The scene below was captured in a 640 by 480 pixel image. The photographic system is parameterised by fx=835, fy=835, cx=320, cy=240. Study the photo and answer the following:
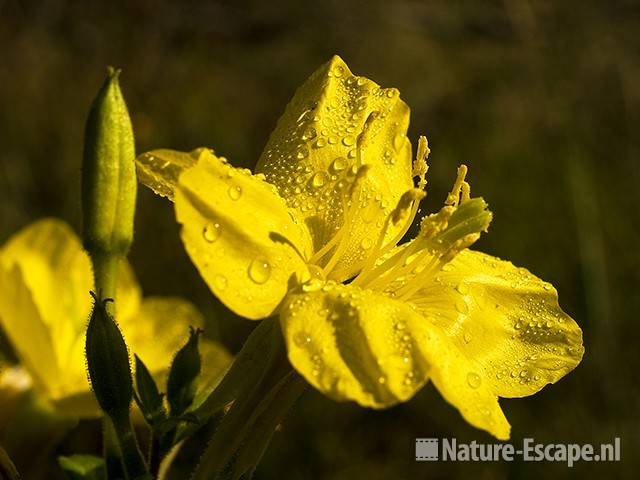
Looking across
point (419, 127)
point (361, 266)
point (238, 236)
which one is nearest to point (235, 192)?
point (238, 236)

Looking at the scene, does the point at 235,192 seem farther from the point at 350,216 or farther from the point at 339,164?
the point at 339,164

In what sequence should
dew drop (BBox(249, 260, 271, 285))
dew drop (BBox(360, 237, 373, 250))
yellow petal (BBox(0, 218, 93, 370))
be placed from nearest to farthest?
dew drop (BBox(249, 260, 271, 285)) → dew drop (BBox(360, 237, 373, 250)) → yellow petal (BBox(0, 218, 93, 370))

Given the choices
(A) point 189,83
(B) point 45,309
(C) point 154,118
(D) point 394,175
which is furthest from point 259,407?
(A) point 189,83

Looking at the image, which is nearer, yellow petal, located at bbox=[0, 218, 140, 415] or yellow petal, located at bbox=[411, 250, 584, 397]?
yellow petal, located at bbox=[411, 250, 584, 397]

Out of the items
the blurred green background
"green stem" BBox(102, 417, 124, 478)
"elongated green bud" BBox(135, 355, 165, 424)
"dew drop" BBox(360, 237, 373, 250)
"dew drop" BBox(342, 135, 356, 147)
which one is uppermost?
"dew drop" BBox(342, 135, 356, 147)

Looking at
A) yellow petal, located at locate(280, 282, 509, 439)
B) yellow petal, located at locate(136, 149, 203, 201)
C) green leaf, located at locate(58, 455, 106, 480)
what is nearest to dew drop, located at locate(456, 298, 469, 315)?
yellow petal, located at locate(280, 282, 509, 439)

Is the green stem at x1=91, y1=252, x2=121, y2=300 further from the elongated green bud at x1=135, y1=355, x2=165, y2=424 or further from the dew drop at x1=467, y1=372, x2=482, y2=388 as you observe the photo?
the dew drop at x1=467, y1=372, x2=482, y2=388

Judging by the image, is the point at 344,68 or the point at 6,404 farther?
the point at 6,404

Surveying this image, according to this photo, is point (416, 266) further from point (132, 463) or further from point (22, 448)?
point (22, 448)
